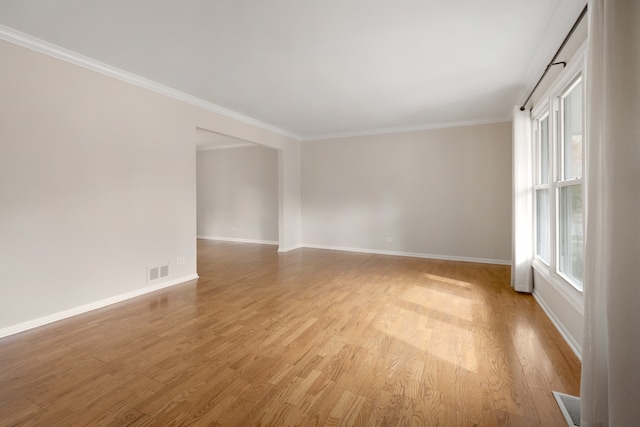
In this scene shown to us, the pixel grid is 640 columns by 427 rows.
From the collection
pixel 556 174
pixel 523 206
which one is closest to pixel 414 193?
pixel 523 206

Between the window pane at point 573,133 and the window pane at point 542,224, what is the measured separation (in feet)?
2.91

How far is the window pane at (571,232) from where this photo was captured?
103 inches

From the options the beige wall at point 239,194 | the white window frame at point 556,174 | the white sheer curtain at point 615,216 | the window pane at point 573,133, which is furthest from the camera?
the beige wall at point 239,194

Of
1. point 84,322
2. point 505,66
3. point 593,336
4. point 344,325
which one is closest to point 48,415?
point 84,322

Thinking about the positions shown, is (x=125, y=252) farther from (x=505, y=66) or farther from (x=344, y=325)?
(x=505, y=66)

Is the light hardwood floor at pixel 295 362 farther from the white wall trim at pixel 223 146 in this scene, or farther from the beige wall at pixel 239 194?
the white wall trim at pixel 223 146

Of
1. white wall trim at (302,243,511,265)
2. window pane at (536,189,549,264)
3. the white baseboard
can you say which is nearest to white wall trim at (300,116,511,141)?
window pane at (536,189,549,264)

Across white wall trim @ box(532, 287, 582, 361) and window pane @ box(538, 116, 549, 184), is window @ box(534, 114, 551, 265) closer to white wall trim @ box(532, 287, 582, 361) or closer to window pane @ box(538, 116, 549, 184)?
window pane @ box(538, 116, 549, 184)

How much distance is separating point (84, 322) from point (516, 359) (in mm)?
3959

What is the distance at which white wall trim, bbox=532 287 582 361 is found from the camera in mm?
2342

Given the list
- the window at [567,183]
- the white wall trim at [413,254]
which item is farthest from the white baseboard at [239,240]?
the window at [567,183]

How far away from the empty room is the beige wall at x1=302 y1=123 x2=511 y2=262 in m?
0.32

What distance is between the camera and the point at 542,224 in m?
3.83

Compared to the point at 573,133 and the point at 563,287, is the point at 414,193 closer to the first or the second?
the point at 573,133
